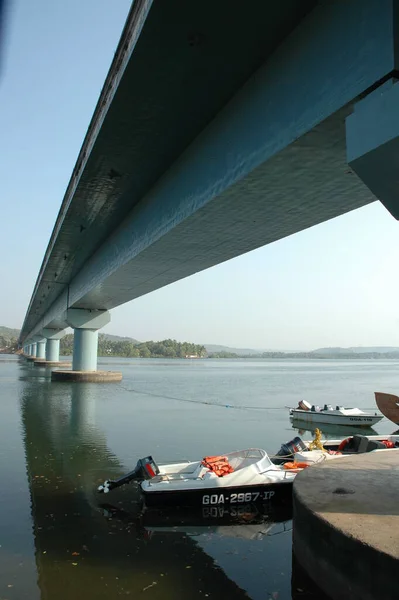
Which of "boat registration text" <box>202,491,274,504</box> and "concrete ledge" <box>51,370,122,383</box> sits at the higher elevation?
"concrete ledge" <box>51,370,122,383</box>

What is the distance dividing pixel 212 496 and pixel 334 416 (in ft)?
55.5

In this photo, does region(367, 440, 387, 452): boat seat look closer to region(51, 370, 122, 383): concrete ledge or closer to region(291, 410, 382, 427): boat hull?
region(291, 410, 382, 427): boat hull

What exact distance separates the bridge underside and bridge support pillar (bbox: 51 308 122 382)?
2793 centimetres

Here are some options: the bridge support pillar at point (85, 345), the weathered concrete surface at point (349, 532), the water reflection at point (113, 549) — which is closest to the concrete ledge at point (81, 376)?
the bridge support pillar at point (85, 345)

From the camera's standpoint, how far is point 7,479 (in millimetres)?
13250

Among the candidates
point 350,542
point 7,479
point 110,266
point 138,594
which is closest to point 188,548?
point 138,594

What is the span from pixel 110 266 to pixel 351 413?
14.7m

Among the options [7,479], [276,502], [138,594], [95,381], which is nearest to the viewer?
[138,594]

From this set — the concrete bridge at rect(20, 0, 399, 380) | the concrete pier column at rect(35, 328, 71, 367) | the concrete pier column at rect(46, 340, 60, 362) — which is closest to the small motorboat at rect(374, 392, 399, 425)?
the concrete bridge at rect(20, 0, 399, 380)

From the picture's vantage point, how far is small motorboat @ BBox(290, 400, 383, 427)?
25.5 m

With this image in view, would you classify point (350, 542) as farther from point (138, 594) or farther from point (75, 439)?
point (75, 439)

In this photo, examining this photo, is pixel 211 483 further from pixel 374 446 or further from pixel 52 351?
pixel 52 351


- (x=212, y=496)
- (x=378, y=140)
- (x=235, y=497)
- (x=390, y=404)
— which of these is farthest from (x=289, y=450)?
(x=378, y=140)

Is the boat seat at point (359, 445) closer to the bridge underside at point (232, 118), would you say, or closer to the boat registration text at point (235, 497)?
the boat registration text at point (235, 497)
